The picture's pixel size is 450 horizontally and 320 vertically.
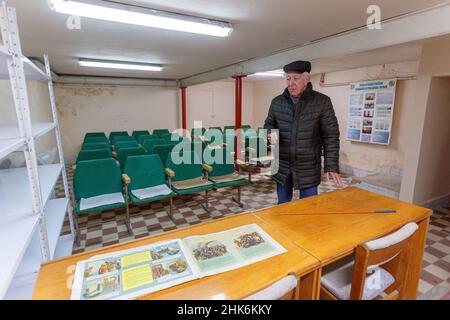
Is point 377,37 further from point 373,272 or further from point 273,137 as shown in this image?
point 373,272

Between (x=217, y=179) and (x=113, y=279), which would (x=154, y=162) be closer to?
(x=217, y=179)

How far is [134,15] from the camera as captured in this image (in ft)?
7.06

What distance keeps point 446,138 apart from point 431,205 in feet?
3.04

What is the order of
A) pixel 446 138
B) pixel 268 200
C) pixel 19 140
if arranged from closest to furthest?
1. pixel 19 140
2. pixel 446 138
3. pixel 268 200

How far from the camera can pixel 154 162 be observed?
315 cm

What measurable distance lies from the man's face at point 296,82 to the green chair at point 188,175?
71.1 inches

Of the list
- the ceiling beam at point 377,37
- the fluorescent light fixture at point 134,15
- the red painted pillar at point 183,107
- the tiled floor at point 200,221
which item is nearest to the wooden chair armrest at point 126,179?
the tiled floor at point 200,221

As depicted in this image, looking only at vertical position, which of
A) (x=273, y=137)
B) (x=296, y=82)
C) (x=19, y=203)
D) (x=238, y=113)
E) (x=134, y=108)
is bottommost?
(x=19, y=203)

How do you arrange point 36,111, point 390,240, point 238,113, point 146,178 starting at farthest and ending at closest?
point 238,113
point 36,111
point 146,178
point 390,240

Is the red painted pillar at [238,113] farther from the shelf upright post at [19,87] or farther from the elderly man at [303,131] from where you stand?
the shelf upright post at [19,87]

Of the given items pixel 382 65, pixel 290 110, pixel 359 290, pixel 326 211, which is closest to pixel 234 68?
pixel 382 65

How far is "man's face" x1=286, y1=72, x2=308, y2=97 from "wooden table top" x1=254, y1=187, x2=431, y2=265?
2.51 ft

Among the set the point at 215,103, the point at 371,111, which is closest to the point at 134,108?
the point at 215,103

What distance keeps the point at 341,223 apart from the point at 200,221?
82.1 inches
